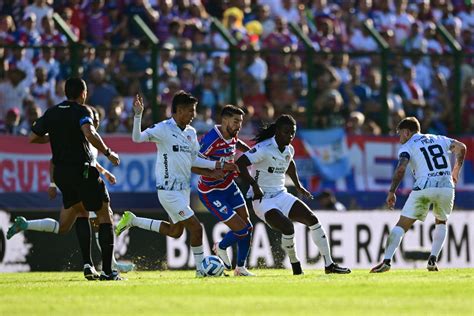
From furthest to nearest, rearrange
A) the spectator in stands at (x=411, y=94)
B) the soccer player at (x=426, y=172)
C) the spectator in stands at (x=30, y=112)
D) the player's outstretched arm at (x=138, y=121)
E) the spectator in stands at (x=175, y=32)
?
the spectator in stands at (x=411, y=94) < the spectator in stands at (x=175, y=32) < the spectator in stands at (x=30, y=112) < the soccer player at (x=426, y=172) < the player's outstretched arm at (x=138, y=121)

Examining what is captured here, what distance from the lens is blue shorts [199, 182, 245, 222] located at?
15.5m

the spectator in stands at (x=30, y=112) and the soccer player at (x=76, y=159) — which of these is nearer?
the soccer player at (x=76, y=159)

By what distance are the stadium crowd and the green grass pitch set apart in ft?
22.9

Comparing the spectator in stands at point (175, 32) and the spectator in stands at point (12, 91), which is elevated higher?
the spectator in stands at point (175, 32)

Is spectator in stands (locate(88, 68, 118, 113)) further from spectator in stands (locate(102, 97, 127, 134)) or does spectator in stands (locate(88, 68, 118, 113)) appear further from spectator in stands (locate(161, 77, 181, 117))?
spectator in stands (locate(161, 77, 181, 117))

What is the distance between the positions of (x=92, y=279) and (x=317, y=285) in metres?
2.72

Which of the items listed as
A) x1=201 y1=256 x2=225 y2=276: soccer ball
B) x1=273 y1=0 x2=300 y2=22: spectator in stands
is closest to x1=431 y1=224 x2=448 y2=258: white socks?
x1=201 y1=256 x2=225 y2=276: soccer ball

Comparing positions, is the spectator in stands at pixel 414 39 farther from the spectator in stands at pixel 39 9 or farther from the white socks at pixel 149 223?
the white socks at pixel 149 223

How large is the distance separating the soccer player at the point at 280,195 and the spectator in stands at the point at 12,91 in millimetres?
6471

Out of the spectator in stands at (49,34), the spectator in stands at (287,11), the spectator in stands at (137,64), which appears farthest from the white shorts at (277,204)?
the spectator in stands at (287,11)

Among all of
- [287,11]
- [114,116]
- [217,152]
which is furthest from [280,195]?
[287,11]

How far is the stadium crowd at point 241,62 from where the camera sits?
830 inches

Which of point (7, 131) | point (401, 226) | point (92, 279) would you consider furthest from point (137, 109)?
point (7, 131)

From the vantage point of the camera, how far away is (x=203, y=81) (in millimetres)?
22328
